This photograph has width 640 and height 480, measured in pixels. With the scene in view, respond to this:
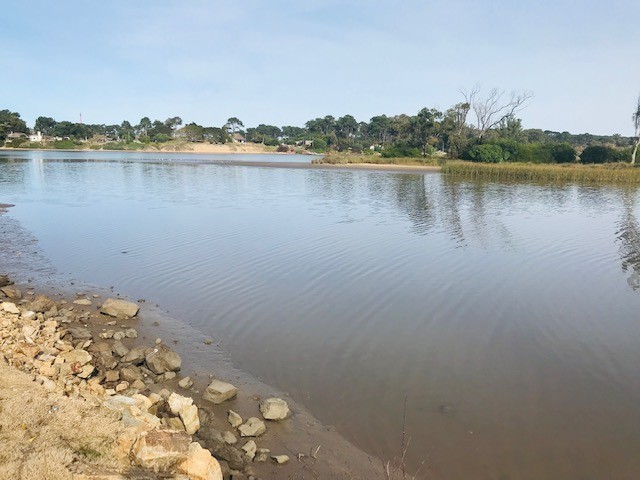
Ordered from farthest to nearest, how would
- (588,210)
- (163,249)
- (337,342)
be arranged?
(588,210) < (163,249) < (337,342)

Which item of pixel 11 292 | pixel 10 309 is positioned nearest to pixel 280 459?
pixel 10 309

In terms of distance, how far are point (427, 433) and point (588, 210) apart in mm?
25278

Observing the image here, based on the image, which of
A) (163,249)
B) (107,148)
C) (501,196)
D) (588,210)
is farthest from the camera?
(107,148)

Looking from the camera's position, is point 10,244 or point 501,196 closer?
point 10,244

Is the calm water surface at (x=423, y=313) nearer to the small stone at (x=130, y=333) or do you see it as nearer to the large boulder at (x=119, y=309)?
the large boulder at (x=119, y=309)

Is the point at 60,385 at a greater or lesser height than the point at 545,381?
greater

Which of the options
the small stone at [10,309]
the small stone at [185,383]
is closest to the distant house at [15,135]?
the small stone at [10,309]

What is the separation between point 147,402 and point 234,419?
1.12m

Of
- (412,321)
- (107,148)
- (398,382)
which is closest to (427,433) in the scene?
(398,382)

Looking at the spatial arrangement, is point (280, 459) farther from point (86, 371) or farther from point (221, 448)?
point (86, 371)

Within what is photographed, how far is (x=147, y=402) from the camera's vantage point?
19.5 ft

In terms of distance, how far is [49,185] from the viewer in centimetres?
3653

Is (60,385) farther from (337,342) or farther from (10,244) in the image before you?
(10,244)

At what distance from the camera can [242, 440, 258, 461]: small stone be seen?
5.55 metres
